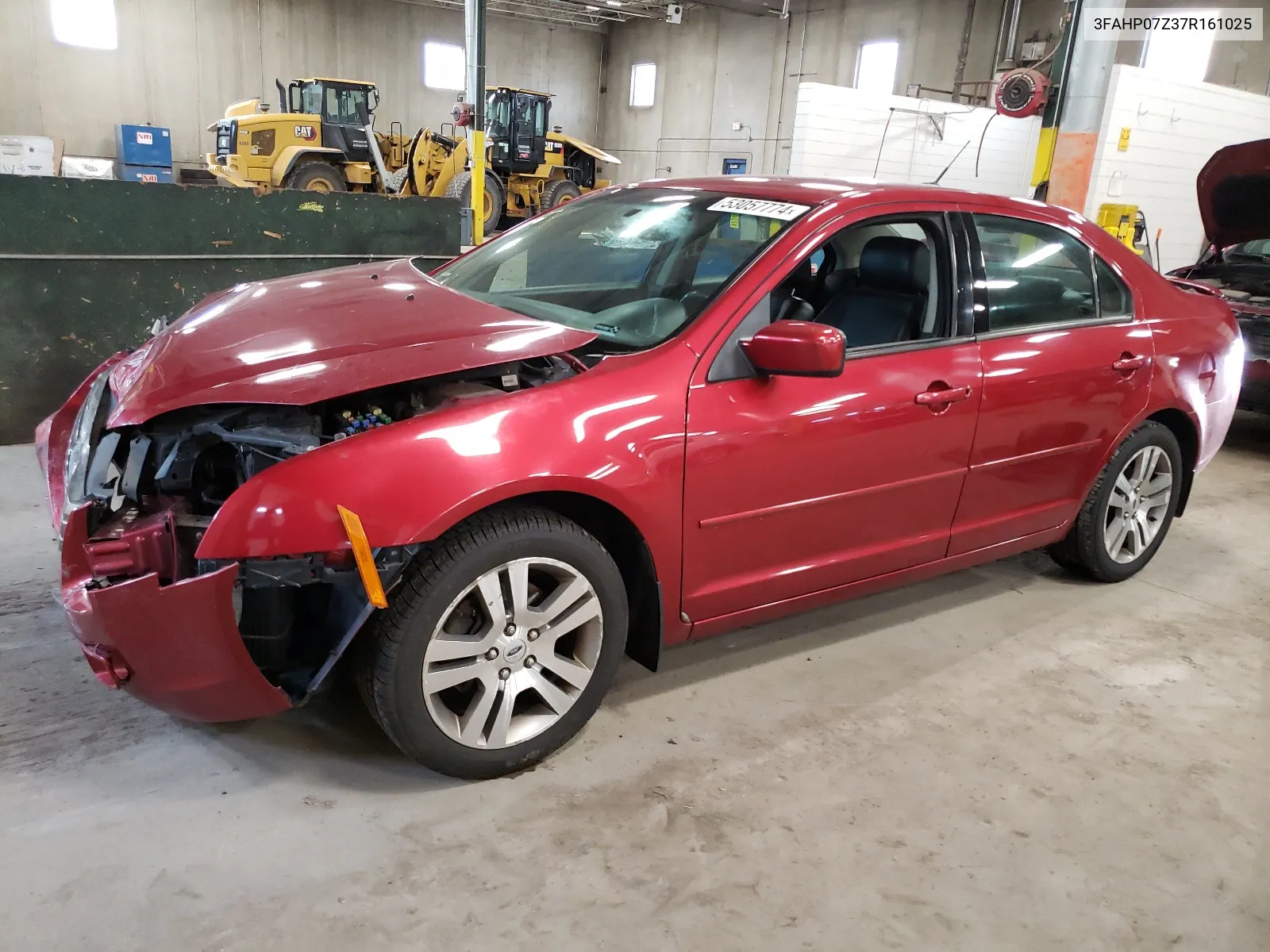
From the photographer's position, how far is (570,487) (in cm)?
214

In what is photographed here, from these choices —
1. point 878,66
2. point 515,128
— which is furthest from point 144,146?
point 878,66

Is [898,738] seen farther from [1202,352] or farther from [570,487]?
[1202,352]

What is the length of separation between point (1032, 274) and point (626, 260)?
1.36 meters

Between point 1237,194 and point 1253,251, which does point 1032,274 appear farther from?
point 1253,251

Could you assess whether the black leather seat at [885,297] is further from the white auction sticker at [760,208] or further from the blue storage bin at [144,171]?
the blue storage bin at [144,171]

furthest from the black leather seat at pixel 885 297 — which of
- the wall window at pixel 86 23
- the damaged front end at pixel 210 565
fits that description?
the wall window at pixel 86 23

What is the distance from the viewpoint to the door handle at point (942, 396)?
107 inches

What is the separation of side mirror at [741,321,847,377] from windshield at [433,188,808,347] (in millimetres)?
213

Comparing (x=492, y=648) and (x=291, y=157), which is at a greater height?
(x=291, y=157)

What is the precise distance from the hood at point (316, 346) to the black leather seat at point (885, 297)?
1.02m

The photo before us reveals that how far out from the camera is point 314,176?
14.6 m

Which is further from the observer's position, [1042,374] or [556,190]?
[556,190]

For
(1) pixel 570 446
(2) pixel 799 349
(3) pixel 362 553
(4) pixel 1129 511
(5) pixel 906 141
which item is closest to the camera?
(3) pixel 362 553

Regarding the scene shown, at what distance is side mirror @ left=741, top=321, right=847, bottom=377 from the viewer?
2.26m
